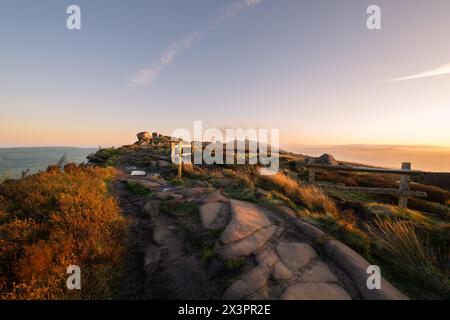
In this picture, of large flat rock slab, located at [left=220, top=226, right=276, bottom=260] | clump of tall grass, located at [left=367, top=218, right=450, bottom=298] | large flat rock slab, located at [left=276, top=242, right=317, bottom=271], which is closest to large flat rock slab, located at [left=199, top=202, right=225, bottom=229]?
large flat rock slab, located at [left=220, top=226, right=276, bottom=260]

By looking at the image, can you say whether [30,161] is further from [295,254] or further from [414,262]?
[414,262]

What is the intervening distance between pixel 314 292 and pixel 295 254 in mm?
945

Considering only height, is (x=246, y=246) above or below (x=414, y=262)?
above

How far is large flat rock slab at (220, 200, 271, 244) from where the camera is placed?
459 cm

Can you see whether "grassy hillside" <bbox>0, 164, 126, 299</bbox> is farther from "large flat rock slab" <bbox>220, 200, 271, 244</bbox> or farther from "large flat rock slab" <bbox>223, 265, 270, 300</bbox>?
"large flat rock slab" <bbox>220, 200, 271, 244</bbox>

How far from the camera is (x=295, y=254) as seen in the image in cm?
415

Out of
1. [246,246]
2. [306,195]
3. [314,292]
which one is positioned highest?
[306,195]

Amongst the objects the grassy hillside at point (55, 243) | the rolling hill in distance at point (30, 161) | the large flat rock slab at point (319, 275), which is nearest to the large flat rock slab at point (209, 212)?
the grassy hillside at point (55, 243)

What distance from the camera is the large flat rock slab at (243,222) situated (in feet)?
15.0

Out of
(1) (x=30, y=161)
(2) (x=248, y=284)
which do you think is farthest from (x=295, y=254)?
(1) (x=30, y=161)

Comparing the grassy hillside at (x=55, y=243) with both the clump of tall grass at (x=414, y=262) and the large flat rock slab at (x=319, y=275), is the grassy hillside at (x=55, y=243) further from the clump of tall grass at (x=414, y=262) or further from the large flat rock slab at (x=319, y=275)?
the clump of tall grass at (x=414, y=262)
